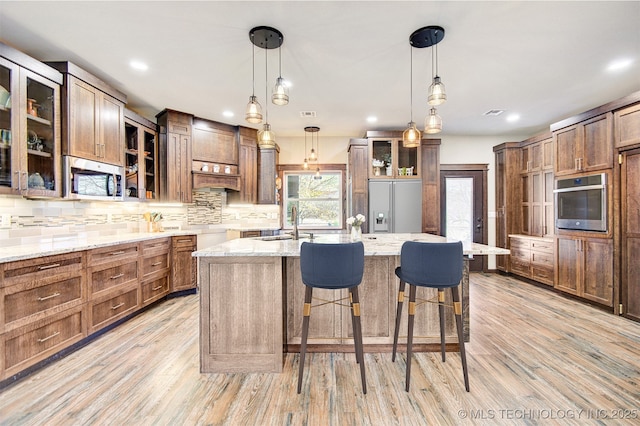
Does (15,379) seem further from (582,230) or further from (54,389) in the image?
(582,230)

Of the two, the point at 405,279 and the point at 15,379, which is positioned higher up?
the point at 405,279

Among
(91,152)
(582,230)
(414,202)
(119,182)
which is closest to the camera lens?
(91,152)

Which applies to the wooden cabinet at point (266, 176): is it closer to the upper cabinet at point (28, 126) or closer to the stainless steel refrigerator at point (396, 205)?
the stainless steel refrigerator at point (396, 205)

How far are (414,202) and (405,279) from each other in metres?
3.22

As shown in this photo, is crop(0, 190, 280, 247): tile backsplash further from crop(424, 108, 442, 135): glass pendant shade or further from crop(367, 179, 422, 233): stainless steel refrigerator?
crop(424, 108, 442, 135): glass pendant shade

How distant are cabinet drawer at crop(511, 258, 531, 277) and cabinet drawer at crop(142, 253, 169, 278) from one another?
571 cm

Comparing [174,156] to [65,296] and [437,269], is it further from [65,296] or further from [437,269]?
[437,269]

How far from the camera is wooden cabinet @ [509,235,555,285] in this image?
14.8ft

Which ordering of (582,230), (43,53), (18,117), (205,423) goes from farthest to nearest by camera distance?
(582,230)
(43,53)
(18,117)
(205,423)

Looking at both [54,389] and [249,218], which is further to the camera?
[249,218]

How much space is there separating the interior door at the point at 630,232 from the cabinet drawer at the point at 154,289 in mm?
5574

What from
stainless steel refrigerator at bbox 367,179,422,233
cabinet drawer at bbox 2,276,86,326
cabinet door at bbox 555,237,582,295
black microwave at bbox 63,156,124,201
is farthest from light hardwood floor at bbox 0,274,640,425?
stainless steel refrigerator at bbox 367,179,422,233

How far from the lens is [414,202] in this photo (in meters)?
5.13

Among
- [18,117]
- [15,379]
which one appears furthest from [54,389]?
[18,117]
